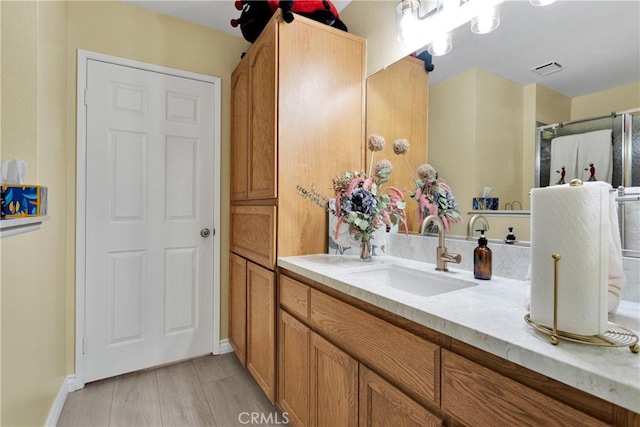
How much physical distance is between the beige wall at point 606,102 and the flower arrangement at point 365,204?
739 millimetres

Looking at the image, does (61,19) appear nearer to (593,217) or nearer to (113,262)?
(113,262)

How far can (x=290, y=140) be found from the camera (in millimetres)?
1636

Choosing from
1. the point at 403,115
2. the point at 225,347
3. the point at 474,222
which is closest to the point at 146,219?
the point at 225,347

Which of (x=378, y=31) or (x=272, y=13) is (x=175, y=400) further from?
(x=378, y=31)

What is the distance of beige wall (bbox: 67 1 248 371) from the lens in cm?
192

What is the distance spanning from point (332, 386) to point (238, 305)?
1.18 meters

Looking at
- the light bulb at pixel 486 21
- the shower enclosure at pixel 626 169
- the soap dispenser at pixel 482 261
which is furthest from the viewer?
the light bulb at pixel 486 21

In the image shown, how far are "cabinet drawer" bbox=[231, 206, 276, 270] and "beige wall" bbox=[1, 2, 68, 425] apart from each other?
3.19 feet

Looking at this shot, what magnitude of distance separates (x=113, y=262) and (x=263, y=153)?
4.07 feet

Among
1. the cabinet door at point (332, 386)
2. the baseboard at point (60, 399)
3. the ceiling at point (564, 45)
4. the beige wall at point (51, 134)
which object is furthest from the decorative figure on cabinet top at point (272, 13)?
the baseboard at point (60, 399)

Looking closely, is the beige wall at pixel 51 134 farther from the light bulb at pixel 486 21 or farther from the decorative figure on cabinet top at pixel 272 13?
the light bulb at pixel 486 21

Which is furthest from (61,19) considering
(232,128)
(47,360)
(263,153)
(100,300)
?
(47,360)

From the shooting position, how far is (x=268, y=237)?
1.66 m

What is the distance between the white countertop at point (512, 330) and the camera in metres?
0.50
